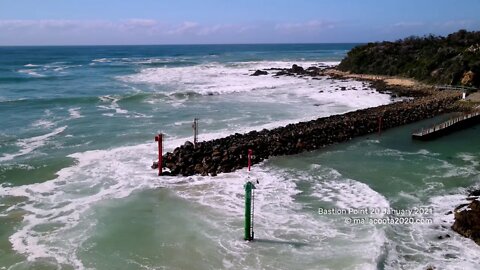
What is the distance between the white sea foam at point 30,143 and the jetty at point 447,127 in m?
17.8

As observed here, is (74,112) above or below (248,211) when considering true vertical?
below

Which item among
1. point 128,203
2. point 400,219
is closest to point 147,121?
point 128,203

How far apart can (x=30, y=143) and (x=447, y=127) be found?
67.1 feet

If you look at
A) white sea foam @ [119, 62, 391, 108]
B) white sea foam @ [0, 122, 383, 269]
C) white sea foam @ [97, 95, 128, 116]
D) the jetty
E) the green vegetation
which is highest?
the green vegetation

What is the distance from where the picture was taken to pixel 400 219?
41.0 ft

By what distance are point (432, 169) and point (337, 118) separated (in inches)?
320

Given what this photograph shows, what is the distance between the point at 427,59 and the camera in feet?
143

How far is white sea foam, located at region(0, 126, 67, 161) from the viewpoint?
19416mm

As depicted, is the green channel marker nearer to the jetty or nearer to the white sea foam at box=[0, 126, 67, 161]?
the white sea foam at box=[0, 126, 67, 161]

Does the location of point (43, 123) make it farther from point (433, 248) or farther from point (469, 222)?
point (469, 222)

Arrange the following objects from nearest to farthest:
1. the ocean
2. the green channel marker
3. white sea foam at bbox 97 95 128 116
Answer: the ocean → the green channel marker → white sea foam at bbox 97 95 128 116

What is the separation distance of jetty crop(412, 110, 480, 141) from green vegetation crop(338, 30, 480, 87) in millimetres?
11281

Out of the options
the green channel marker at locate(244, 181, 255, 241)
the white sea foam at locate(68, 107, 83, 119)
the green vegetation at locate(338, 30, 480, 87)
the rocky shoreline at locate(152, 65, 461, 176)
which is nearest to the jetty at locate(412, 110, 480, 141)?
the rocky shoreline at locate(152, 65, 461, 176)

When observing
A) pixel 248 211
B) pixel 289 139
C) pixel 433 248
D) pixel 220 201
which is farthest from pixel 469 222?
pixel 289 139
